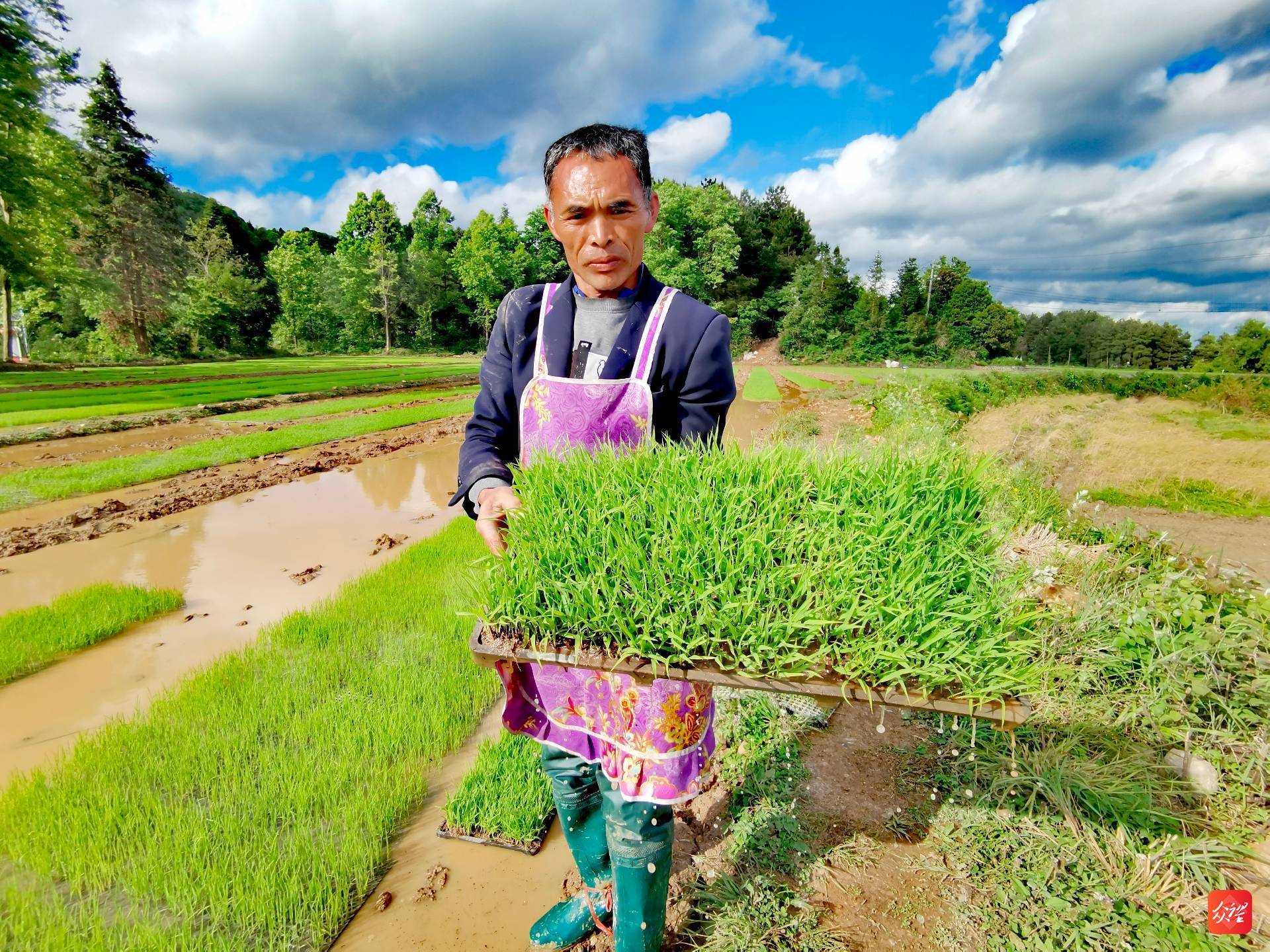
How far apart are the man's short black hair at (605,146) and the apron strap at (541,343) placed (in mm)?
389

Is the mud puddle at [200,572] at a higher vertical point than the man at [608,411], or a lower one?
lower

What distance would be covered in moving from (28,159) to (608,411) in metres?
29.5

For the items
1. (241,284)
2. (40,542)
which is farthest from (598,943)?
(241,284)

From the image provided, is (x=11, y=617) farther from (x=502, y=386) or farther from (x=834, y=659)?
(x=834, y=659)

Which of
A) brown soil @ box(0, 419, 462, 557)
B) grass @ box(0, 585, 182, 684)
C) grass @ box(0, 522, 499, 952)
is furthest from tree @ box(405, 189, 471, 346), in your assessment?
grass @ box(0, 522, 499, 952)

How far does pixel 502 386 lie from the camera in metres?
1.79

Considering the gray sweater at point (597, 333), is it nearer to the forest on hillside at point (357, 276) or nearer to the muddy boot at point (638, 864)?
the muddy boot at point (638, 864)

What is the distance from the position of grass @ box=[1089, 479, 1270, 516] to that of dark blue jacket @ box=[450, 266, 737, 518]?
375 inches

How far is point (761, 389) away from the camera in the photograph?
25.1 m

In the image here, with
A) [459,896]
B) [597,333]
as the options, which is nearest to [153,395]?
[459,896]

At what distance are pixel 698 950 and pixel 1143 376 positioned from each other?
3723 cm

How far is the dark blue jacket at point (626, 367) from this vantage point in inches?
63.9

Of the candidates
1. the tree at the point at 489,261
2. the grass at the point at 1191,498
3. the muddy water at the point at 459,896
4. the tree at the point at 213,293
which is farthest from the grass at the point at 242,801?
the tree at the point at 489,261

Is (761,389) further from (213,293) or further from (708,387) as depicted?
(213,293)
